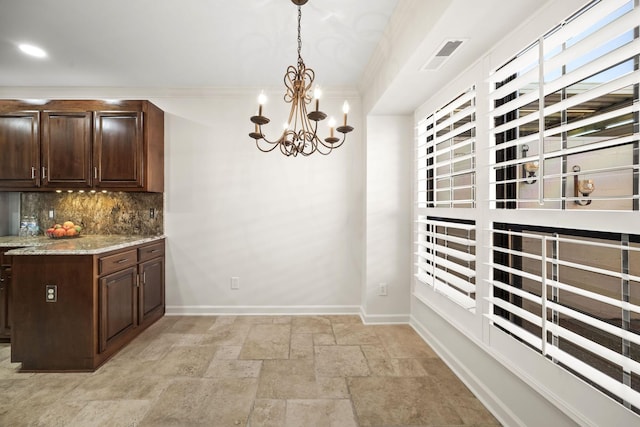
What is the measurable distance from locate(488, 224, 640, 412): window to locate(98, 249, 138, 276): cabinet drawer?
2979 mm

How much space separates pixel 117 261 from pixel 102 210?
4.10 ft

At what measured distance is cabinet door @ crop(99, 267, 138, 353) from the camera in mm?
2564

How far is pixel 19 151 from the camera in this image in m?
3.26

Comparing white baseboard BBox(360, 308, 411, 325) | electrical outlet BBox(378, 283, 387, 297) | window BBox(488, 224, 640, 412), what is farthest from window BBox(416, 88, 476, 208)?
white baseboard BBox(360, 308, 411, 325)

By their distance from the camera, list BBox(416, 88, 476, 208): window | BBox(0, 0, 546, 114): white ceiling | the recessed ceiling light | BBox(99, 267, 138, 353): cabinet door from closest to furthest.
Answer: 1. BBox(0, 0, 546, 114): white ceiling
2. BBox(416, 88, 476, 208): window
3. BBox(99, 267, 138, 353): cabinet door
4. the recessed ceiling light

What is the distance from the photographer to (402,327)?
335 cm

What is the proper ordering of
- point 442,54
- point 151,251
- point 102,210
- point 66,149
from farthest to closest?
point 102,210
point 151,251
point 66,149
point 442,54

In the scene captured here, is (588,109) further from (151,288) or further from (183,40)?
(151,288)

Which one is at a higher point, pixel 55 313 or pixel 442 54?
pixel 442 54

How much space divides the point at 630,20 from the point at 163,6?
265 centimetres

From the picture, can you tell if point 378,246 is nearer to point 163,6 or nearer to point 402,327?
point 402,327

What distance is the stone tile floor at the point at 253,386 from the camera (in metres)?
1.92

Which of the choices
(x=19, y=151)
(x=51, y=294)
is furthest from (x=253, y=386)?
(x=19, y=151)

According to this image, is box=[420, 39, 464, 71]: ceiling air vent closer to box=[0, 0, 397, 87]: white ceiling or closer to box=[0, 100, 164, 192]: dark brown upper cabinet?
box=[0, 0, 397, 87]: white ceiling
